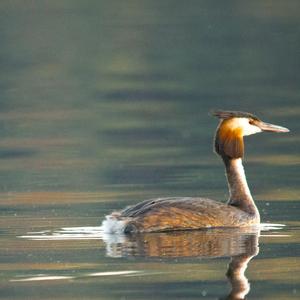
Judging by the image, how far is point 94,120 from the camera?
2631cm

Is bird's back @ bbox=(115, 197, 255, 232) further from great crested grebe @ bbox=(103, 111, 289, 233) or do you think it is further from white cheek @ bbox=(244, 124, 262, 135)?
white cheek @ bbox=(244, 124, 262, 135)

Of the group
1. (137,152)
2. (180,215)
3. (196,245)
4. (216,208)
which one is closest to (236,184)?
(216,208)

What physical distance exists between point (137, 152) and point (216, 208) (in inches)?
233

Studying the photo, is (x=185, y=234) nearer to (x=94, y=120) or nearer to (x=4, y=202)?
(x=4, y=202)

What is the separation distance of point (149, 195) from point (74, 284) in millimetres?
4634

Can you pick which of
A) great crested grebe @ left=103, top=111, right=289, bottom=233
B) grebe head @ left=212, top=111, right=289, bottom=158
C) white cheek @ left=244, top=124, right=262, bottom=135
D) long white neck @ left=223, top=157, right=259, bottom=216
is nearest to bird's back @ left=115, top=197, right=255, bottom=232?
great crested grebe @ left=103, top=111, right=289, bottom=233

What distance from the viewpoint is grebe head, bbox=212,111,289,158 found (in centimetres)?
1636

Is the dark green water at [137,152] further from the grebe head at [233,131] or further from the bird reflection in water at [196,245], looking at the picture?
the grebe head at [233,131]

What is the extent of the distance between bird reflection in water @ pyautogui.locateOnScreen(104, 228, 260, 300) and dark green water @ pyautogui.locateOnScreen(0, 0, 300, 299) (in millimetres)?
18

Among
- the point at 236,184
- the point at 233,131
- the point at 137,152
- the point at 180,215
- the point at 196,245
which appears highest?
the point at 233,131

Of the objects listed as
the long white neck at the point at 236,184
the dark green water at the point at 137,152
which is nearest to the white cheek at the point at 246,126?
the long white neck at the point at 236,184

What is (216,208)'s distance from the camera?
15758 mm

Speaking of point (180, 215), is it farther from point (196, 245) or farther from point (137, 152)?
point (137, 152)

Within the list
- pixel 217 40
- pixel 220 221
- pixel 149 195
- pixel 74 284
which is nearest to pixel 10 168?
pixel 149 195
